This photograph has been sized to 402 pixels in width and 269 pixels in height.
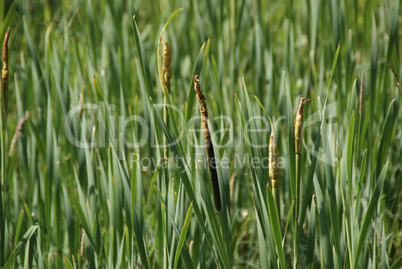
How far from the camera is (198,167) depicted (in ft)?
2.34

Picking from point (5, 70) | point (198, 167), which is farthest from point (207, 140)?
point (5, 70)

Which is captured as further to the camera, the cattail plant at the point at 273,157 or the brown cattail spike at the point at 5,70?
the brown cattail spike at the point at 5,70

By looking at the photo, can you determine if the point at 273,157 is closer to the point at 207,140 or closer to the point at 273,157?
the point at 273,157

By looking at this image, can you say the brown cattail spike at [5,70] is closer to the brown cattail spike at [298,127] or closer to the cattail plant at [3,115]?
the cattail plant at [3,115]

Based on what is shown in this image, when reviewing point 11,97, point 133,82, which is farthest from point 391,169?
point 11,97

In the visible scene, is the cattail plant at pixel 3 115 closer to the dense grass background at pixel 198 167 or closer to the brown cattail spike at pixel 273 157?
the dense grass background at pixel 198 167

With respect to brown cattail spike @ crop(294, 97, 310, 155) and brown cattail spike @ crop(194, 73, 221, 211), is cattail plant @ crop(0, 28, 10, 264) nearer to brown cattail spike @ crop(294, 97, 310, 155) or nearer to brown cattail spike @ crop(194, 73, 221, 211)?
brown cattail spike @ crop(194, 73, 221, 211)

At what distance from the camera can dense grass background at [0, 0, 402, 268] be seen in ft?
2.29

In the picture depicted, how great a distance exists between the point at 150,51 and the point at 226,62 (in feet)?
1.01

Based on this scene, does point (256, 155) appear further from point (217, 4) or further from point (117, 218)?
point (217, 4)

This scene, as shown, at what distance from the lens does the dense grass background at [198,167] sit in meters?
0.70

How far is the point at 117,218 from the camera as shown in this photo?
0.77 m

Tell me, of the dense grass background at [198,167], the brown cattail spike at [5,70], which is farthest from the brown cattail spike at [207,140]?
the brown cattail spike at [5,70]

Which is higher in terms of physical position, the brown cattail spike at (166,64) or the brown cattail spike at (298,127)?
the brown cattail spike at (166,64)
